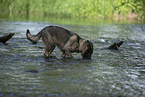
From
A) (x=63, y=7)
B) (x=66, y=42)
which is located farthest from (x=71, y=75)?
(x=63, y=7)

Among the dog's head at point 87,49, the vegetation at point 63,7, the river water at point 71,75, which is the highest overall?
the vegetation at point 63,7

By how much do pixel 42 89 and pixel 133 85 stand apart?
2346 mm

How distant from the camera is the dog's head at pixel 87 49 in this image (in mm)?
10227

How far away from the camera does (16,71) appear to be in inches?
318

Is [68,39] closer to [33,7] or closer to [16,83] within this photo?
[16,83]

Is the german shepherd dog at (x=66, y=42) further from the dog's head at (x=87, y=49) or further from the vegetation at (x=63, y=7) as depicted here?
the vegetation at (x=63, y=7)

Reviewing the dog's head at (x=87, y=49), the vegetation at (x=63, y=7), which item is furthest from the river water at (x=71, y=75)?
the vegetation at (x=63, y=7)

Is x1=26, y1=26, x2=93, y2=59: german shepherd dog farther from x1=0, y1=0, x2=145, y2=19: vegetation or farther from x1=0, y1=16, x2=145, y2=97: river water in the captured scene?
x1=0, y1=0, x2=145, y2=19: vegetation

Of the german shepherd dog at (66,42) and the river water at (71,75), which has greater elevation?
the german shepherd dog at (66,42)

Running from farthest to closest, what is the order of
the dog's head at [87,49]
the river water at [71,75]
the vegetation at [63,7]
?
the vegetation at [63,7] < the dog's head at [87,49] < the river water at [71,75]

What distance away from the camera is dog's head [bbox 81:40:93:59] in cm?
1023

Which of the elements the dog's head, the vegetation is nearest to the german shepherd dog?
the dog's head

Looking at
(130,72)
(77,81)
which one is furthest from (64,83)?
(130,72)

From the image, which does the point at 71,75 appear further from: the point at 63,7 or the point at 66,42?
the point at 63,7
